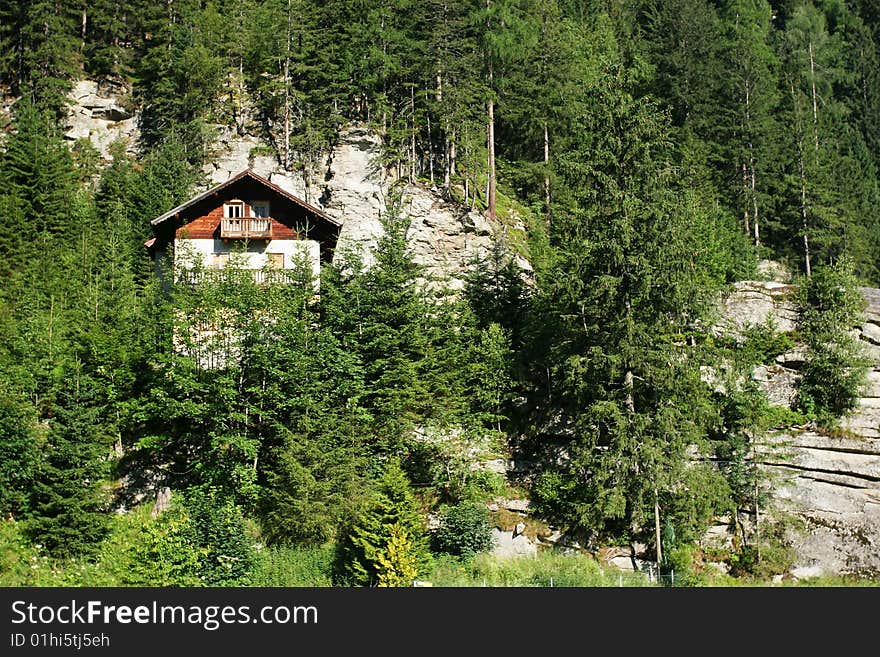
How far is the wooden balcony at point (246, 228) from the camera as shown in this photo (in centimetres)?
3006

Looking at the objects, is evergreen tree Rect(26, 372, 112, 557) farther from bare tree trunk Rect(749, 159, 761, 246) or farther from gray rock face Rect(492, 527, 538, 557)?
bare tree trunk Rect(749, 159, 761, 246)

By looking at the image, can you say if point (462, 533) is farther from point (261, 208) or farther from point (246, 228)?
point (261, 208)

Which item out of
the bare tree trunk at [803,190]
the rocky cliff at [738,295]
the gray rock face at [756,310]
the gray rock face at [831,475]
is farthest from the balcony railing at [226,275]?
the bare tree trunk at [803,190]

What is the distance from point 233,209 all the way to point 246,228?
→ 143cm

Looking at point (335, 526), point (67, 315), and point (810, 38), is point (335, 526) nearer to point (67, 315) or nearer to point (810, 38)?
point (67, 315)

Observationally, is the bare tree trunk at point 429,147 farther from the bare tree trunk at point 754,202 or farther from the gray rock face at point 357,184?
the bare tree trunk at point 754,202

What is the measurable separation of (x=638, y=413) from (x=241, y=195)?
61.6 feet

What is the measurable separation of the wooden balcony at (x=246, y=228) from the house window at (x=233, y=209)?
2.24 feet

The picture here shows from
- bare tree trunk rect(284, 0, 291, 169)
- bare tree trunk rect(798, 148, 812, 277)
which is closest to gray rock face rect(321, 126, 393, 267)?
bare tree trunk rect(284, 0, 291, 169)

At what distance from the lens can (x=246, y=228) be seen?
99.4 feet

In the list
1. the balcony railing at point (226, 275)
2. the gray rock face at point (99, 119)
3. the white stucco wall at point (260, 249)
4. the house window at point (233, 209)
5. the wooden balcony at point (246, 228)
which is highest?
the gray rock face at point (99, 119)

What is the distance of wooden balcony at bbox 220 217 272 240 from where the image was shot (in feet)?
98.6

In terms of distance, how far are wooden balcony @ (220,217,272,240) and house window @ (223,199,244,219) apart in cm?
68

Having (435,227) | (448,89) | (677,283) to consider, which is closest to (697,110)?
(448,89)
